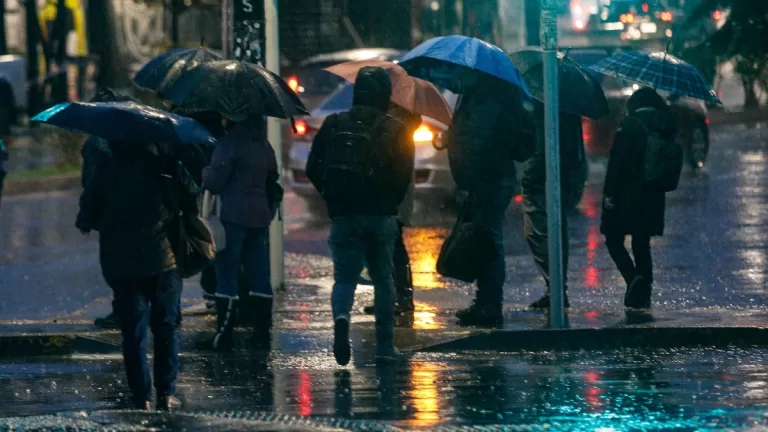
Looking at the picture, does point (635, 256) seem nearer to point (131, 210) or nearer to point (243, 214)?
point (243, 214)

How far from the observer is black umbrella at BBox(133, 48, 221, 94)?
970 centimetres

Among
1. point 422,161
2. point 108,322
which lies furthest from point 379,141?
point 422,161

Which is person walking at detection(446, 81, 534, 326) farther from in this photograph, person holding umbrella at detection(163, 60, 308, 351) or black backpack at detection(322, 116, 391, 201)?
black backpack at detection(322, 116, 391, 201)

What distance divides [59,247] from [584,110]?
6385 millimetres

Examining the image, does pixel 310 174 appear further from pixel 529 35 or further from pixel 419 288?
pixel 529 35

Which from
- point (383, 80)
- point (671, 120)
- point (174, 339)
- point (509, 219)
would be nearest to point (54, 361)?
point (174, 339)

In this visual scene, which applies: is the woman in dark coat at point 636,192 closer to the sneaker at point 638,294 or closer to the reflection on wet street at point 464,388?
the sneaker at point 638,294

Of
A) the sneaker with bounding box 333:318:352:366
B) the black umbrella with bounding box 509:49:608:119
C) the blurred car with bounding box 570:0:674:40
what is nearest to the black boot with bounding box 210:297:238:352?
the sneaker with bounding box 333:318:352:366

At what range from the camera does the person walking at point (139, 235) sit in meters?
7.52

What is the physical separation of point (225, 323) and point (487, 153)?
1.97 meters

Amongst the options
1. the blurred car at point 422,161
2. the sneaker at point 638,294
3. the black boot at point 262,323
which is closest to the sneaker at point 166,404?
the black boot at point 262,323

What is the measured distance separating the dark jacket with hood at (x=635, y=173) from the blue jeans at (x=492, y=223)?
2.68ft

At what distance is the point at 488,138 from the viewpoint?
32.8 ft

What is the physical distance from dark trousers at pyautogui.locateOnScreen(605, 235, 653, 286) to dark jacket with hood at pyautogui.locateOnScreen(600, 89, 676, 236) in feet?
0.30
